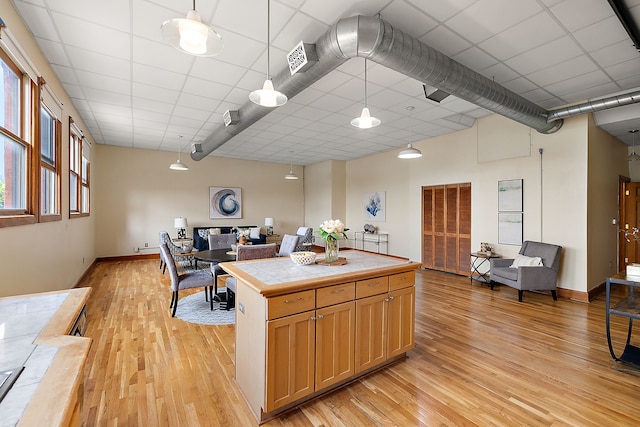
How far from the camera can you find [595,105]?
3.77m

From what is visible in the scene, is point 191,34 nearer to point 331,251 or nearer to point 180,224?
point 331,251

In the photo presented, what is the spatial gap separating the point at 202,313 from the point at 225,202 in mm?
5480

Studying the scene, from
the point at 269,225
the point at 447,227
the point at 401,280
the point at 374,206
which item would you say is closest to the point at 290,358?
the point at 401,280

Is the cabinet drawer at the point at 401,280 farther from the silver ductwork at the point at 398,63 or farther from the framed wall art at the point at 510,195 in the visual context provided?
the framed wall art at the point at 510,195

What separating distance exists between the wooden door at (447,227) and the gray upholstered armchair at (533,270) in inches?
46.1

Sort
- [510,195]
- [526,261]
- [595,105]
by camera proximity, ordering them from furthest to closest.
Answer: [510,195] < [526,261] < [595,105]

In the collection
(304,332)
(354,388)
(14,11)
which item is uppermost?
(14,11)

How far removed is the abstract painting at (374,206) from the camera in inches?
315

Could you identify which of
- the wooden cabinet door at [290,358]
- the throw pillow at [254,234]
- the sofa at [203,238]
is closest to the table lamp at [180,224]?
the sofa at [203,238]

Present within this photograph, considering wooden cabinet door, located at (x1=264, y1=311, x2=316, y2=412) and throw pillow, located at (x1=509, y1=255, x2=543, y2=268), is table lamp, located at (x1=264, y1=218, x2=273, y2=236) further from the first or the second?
wooden cabinet door, located at (x1=264, y1=311, x2=316, y2=412)

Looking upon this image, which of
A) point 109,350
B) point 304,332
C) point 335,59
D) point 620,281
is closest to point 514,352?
point 620,281

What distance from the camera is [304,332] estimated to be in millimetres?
1948

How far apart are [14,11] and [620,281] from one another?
563 centimetres

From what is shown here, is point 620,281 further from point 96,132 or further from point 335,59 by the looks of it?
point 96,132
